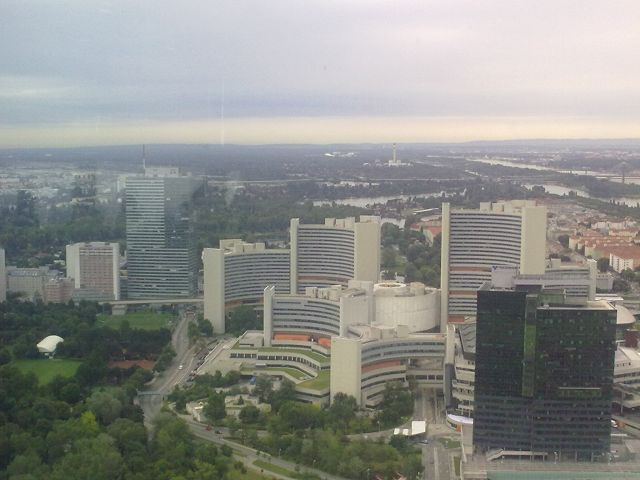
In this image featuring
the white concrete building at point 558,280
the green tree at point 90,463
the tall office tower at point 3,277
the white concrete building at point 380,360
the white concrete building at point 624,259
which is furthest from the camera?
the white concrete building at point 624,259

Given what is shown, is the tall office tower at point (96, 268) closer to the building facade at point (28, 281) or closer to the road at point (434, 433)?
the building facade at point (28, 281)

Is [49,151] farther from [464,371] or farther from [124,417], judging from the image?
[464,371]

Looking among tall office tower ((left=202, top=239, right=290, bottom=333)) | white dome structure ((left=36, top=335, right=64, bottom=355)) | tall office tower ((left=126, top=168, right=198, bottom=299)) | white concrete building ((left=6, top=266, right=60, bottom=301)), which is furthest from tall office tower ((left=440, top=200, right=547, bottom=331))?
white concrete building ((left=6, top=266, right=60, bottom=301))

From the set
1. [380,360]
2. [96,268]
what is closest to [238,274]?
[96,268]

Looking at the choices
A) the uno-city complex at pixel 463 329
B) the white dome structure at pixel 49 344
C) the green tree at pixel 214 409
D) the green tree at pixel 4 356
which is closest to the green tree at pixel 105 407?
the green tree at pixel 214 409

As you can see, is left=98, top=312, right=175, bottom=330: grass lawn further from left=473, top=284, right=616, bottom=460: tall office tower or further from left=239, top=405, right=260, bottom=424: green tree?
left=473, top=284, right=616, bottom=460: tall office tower

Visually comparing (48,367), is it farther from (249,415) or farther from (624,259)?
(624,259)

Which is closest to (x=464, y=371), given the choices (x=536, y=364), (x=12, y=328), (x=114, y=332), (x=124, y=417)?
(x=536, y=364)
